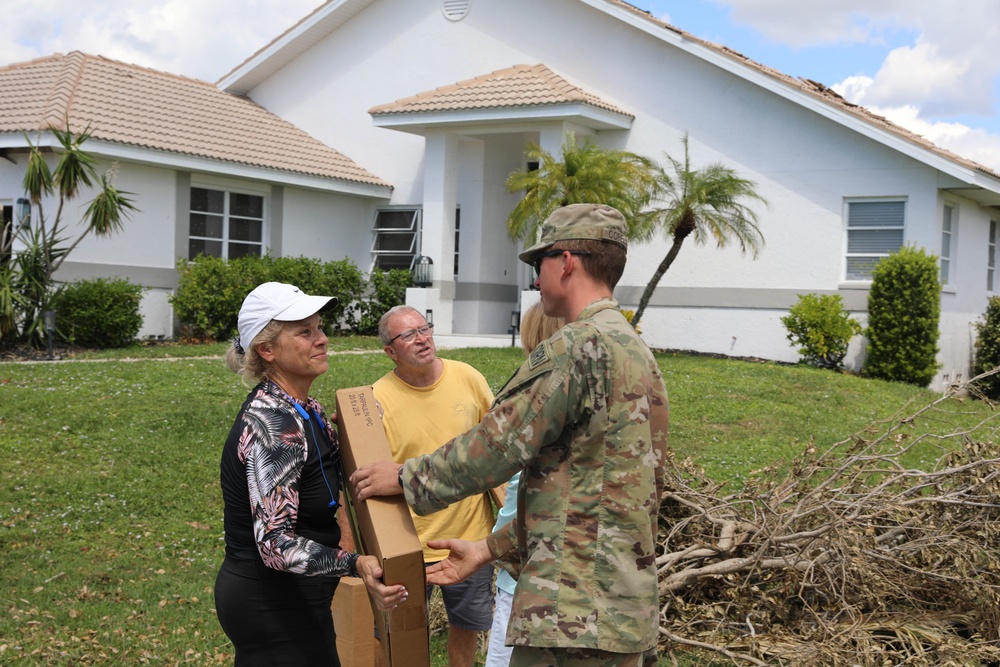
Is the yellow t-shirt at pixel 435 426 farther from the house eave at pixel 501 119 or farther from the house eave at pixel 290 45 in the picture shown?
the house eave at pixel 290 45

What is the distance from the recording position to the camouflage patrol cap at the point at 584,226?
302 centimetres

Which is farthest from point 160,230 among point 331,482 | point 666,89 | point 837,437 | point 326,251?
point 331,482

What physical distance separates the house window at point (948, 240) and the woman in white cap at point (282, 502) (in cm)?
1606

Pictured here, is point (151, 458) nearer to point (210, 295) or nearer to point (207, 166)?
point (210, 295)

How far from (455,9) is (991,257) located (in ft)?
39.4

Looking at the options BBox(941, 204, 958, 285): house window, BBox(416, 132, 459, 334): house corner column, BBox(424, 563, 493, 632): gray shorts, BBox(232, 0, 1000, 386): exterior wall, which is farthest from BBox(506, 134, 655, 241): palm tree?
BBox(424, 563, 493, 632): gray shorts

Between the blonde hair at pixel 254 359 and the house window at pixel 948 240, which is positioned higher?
the house window at pixel 948 240

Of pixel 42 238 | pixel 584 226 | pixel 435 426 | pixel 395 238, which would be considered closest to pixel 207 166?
pixel 42 238

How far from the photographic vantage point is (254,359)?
11.8ft

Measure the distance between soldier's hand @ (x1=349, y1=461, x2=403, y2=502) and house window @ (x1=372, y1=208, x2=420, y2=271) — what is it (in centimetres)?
1778

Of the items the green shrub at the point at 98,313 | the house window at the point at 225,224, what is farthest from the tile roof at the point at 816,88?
the green shrub at the point at 98,313

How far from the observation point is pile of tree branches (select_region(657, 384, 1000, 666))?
5.21m

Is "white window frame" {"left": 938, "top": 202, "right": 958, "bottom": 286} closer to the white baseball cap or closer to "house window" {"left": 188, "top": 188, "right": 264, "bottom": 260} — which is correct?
"house window" {"left": 188, "top": 188, "right": 264, "bottom": 260}

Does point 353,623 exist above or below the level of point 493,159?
below
